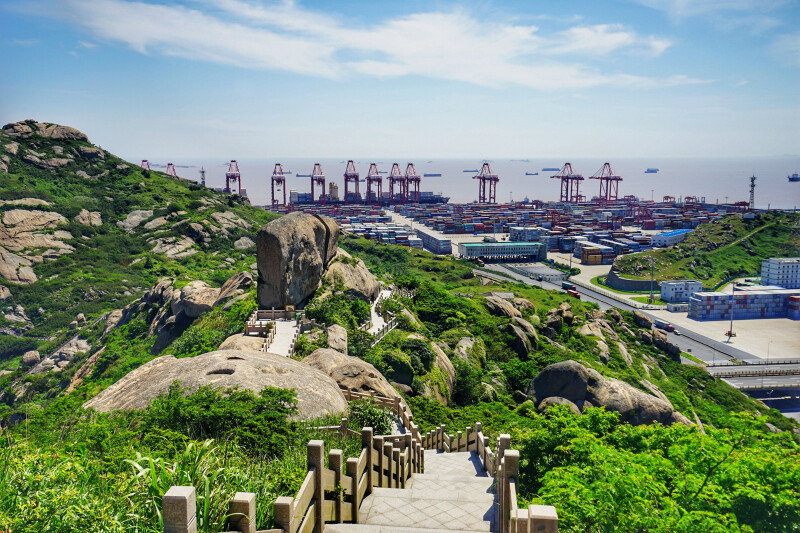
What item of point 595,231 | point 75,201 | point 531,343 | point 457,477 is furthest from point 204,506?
point 595,231

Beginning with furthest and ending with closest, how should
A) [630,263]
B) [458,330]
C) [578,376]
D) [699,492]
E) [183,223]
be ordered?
[630,263]
[183,223]
[458,330]
[578,376]
[699,492]

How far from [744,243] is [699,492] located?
98.6 m

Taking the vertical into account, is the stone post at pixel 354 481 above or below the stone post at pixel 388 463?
above

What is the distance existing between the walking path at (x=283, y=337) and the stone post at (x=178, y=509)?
14.7 m

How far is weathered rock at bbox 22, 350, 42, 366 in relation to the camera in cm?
3797

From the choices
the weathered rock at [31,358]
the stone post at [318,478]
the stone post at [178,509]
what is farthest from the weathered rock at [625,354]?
the weathered rock at [31,358]

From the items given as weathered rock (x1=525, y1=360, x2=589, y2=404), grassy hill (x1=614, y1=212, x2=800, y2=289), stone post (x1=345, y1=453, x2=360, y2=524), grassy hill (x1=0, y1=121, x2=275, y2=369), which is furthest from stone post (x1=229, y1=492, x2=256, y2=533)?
grassy hill (x1=614, y1=212, x2=800, y2=289)

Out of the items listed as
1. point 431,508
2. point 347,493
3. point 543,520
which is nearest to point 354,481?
Result: point 347,493

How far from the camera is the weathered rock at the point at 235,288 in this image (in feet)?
96.3

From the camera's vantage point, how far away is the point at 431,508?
805cm

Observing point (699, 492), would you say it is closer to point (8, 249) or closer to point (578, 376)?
point (578, 376)

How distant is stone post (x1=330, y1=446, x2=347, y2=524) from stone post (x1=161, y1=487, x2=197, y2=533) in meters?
2.72

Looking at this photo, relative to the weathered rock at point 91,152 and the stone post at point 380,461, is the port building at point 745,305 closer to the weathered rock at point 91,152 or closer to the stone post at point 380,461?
the stone post at point 380,461

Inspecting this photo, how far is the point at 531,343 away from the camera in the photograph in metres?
34.6
